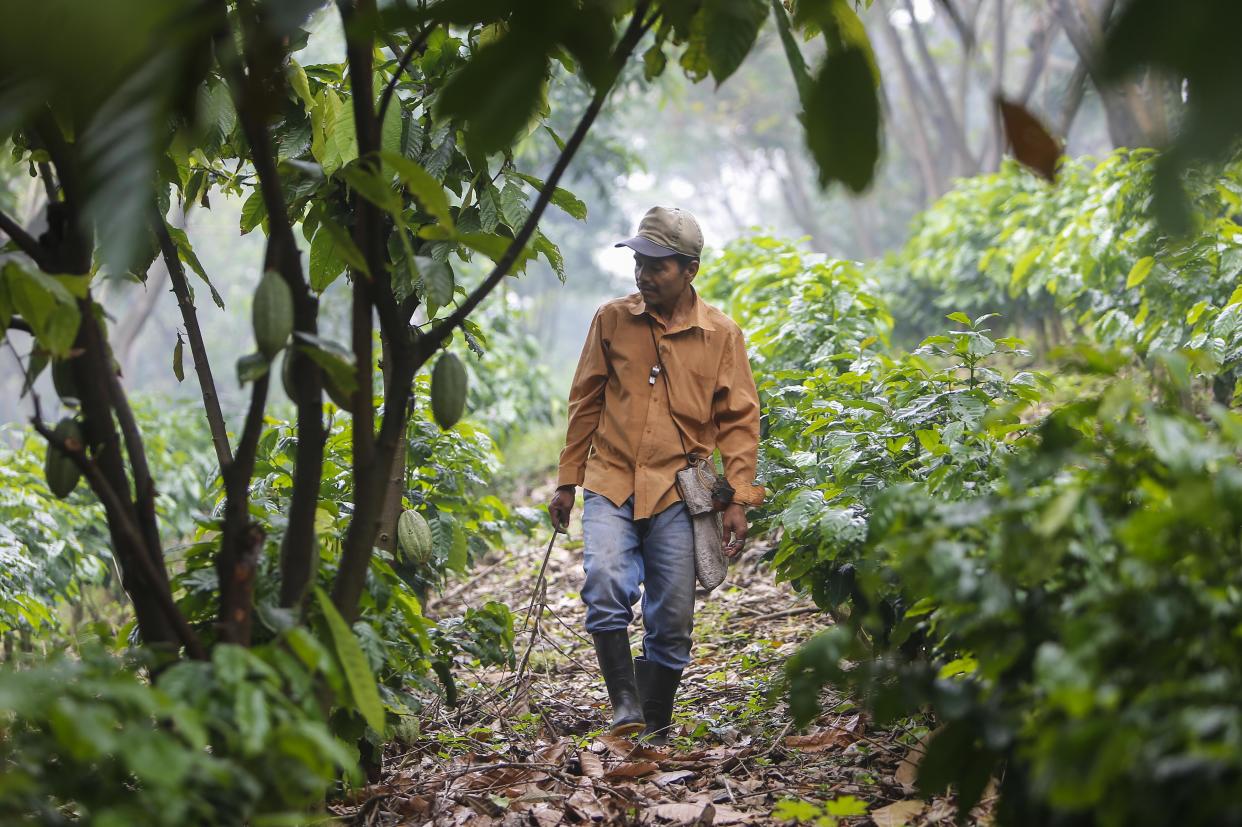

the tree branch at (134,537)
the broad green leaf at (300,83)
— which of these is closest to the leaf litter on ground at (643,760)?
the tree branch at (134,537)

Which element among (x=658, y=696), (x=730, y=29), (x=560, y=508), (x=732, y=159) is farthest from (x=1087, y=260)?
(x=732, y=159)

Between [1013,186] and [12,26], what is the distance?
31.2 feet

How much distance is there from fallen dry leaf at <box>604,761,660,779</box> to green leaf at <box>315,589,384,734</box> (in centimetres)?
135

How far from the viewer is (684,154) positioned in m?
35.6

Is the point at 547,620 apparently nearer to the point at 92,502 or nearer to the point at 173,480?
the point at 92,502

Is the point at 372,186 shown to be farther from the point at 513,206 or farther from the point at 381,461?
the point at 513,206

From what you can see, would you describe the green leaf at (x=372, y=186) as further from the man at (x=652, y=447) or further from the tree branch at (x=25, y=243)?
the man at (x=652, y=447)

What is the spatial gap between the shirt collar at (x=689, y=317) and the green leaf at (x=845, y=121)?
2.65 meters

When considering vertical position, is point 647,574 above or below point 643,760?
above

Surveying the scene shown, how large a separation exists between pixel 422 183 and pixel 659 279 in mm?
2207

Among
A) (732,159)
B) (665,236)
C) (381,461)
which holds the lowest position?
(381,461)

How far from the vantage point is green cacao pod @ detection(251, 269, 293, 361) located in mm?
1788

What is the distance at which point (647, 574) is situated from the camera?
388cm

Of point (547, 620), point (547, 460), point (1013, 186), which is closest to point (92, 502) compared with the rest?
point (547, 620)
